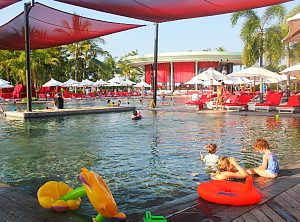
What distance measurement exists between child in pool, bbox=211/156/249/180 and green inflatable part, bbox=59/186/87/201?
2.10 m

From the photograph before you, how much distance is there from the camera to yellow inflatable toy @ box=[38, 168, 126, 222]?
9.30ft

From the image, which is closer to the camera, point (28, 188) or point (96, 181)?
point (96, 181)

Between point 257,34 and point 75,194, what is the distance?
102 feet

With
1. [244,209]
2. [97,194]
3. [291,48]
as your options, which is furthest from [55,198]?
[291,48]

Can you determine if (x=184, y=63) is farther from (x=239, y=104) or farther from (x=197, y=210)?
(x=197, y=210)

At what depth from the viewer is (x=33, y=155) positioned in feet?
20.9

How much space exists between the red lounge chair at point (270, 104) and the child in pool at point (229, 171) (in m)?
12.3

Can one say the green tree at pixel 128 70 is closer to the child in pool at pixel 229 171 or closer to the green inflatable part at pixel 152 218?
the child in pool at pixel 229 171

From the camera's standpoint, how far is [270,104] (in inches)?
629

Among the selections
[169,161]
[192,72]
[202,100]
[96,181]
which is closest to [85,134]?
[169,161]

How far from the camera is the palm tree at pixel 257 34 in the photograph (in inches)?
1192

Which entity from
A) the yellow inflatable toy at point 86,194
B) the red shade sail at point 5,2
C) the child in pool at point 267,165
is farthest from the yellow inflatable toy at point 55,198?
the red shade sail at point 5,2

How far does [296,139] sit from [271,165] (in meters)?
3.96

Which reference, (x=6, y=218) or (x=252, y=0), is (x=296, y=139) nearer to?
(x=252, y=0)
